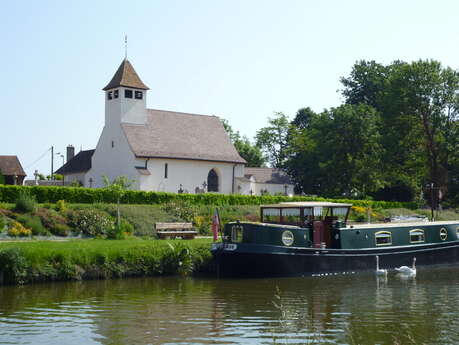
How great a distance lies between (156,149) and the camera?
49.9m

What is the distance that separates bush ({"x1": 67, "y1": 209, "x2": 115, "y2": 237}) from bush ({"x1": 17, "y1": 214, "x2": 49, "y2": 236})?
1925 millimetres

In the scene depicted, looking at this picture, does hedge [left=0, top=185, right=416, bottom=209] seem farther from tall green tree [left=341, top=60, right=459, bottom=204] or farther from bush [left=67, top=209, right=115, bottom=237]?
tall green tree [left=341, top=60, right=459, bottom=204]

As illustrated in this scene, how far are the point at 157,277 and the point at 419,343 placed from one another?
12313 mm

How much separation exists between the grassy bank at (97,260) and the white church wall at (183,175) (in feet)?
80.4

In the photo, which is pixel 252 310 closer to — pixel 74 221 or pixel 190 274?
pixel 190 274

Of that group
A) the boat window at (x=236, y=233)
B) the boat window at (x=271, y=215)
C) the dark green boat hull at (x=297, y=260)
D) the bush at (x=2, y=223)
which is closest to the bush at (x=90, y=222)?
the bush at (x=2, y=223)

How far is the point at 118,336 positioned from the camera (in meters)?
13.0

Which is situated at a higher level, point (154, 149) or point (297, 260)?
point (154, 149)

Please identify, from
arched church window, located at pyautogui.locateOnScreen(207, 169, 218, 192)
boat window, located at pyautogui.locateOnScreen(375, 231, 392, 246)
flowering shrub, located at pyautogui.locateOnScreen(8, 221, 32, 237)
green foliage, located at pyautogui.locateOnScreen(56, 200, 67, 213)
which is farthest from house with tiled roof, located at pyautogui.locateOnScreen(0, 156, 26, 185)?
boat window, located at pyautogui.locateOnScreen(375, 231, 392, 246)

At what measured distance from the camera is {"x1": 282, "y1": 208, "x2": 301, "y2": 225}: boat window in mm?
25547

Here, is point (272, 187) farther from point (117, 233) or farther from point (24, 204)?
point (117, 233)

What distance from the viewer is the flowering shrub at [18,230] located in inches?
1117

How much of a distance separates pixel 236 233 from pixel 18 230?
36.6 ft

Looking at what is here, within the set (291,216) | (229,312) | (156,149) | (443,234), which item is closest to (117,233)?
(291,216)
